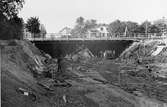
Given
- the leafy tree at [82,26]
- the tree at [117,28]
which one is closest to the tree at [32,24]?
the tree at [117,28]

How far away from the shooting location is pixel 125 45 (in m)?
61.9

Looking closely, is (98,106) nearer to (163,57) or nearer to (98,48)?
(163,57)

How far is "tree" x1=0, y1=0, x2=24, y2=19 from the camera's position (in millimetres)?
30211

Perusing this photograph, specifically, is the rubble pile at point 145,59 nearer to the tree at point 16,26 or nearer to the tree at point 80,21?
the tree at point 16,26

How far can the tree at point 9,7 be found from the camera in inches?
1189

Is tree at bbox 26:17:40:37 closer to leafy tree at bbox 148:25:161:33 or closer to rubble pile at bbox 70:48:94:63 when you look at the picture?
rubble pile at bbox 70:48:94:63

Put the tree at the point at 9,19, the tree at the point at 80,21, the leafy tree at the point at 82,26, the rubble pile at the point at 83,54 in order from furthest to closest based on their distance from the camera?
the tree at the point at 80,21
the leafy tree at the point at 82,26
the rubble pile at the point at 83,54
the tree at the point at 9,19

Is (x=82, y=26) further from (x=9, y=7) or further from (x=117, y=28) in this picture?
(x=9, y=7)

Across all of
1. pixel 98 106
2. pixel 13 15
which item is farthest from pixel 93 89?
pixel 13 15

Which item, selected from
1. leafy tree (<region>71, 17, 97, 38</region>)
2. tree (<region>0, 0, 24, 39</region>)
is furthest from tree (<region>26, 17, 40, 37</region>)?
leafy tree (<region>71, 17, 97, 38</region>)

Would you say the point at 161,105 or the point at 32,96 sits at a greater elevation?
the point at 32,96

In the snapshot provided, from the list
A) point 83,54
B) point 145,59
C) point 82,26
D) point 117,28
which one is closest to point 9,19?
point 83,54

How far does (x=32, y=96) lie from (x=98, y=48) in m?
49.2

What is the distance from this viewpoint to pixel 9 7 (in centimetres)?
3203
